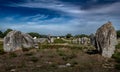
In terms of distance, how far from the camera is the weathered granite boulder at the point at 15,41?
139ft

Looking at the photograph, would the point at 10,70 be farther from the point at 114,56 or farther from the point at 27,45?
the point at 27,45

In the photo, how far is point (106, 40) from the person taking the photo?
31.4 metres

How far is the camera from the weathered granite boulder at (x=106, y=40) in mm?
30891

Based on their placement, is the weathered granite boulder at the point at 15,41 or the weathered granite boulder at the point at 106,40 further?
the weathered granite boulder at the point at 15,41

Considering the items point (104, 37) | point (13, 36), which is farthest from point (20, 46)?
point (104, 37)

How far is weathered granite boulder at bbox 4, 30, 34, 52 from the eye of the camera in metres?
42.3

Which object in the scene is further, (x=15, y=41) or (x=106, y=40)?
(x=15, y=41)

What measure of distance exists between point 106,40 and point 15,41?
16.9m

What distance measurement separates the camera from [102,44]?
3142cm

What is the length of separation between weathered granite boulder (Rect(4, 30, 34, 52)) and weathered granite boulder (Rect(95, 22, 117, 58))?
14.9m

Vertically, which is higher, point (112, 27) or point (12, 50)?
point (112, 27)

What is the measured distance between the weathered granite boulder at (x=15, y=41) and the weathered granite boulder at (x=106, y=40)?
14.9 metres

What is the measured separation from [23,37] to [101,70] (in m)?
26.2

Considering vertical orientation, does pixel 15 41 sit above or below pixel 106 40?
below
